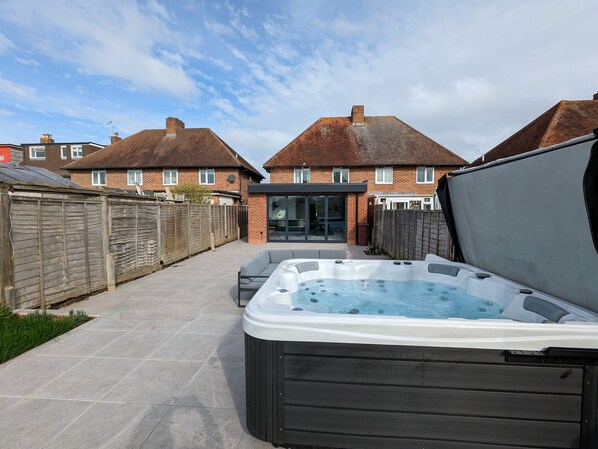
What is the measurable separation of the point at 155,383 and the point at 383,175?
17861 millimetres

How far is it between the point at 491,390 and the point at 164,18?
853cm

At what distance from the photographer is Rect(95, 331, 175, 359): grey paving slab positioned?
3.26 meters

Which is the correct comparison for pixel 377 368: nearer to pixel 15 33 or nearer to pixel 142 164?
pixel 15 33

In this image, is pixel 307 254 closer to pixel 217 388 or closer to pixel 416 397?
pixel 217 388

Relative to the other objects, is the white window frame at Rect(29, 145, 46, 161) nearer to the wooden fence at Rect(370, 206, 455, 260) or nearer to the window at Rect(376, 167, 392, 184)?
the window at Rect(376, 167, 392, 184)

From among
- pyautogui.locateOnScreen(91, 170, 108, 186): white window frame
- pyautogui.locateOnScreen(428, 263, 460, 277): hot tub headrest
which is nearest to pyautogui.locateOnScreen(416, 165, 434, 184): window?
pyautogui.locateOnScreen(428, 263, 460, 277): hot tub headrest

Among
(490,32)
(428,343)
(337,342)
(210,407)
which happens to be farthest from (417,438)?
(490,32)

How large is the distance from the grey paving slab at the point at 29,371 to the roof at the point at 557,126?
1697cm

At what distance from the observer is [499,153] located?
16.9 metres

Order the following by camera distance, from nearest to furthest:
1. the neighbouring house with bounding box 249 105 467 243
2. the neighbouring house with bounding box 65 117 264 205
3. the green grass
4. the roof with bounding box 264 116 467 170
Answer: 1. the green grass
2. the neighbouring house with bounding box 249 105 467 243
3. the roof with bounding box 264 116 467 170
4. the neighbouring house with bounding box 65 117 264 205

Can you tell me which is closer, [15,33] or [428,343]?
[428,343]

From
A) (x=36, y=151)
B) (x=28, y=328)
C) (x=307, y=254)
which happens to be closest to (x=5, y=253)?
(x=28, y=328)

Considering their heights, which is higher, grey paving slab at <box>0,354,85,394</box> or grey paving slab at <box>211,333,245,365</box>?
grey paving slab at <box>0,354,85,394</box>

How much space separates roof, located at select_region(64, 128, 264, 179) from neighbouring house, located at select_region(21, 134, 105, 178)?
570cm
